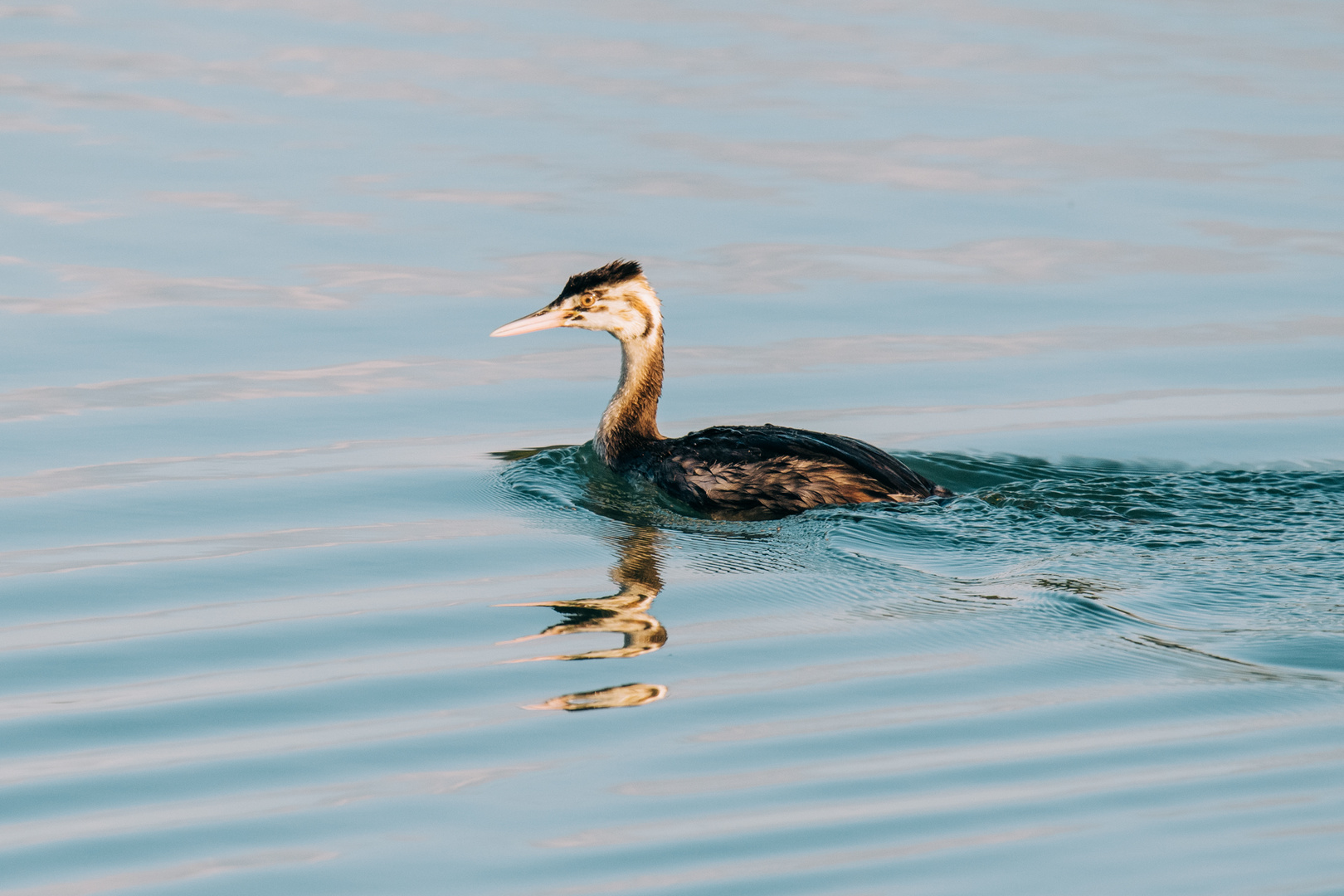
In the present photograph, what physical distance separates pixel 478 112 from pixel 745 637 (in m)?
11.9

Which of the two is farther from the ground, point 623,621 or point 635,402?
point 635,402

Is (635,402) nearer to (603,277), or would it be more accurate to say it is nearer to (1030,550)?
(603,277)

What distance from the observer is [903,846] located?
17.4 feet

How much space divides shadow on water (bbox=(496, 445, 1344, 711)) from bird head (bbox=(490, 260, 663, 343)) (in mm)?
784

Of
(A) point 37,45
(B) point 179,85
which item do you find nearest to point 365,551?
(B) point 179,85

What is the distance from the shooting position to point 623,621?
7.47 metres

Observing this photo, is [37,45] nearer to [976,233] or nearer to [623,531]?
[976,233]

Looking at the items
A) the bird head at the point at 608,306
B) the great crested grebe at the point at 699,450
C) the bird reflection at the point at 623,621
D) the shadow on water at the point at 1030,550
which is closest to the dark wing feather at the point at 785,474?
the great crested grebe at the point at 699,450

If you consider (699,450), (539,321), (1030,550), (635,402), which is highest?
(539,321)

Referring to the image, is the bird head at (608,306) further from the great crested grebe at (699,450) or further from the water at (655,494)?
the water at (655,494)

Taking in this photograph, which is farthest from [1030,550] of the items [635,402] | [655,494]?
[635,402]

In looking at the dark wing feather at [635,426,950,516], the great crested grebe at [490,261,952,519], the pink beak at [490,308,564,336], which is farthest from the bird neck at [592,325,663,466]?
the dark wing feather at [635,426,950,516]

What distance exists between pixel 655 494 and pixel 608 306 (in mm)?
1310

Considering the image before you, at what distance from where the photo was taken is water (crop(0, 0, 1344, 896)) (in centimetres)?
555
